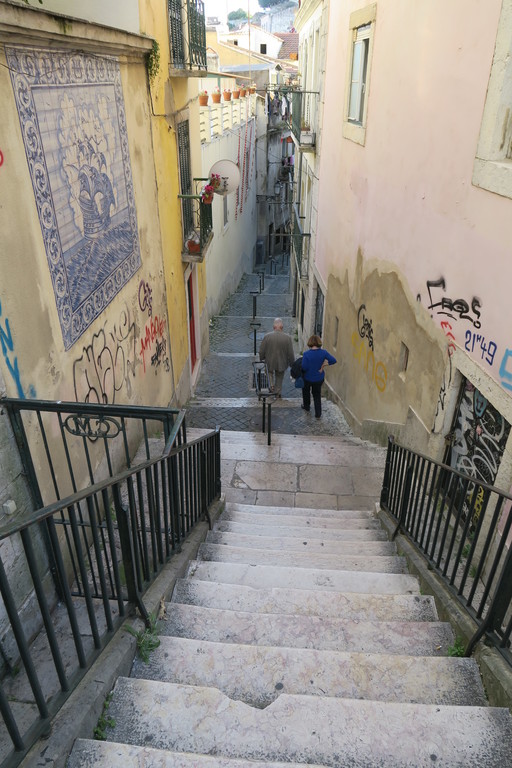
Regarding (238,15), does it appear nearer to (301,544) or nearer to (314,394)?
(314,394)

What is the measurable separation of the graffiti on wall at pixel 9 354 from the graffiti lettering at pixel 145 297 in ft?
10.5

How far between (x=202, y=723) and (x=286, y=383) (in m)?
10.0

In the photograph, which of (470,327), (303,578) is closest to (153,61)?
(470,327)

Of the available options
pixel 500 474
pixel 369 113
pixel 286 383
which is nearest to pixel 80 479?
pixel 500 474

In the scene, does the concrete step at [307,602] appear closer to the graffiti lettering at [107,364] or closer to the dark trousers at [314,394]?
the graffiti lettering at [107,364]

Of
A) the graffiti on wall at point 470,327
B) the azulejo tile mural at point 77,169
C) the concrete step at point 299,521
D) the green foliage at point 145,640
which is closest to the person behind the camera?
the green foliage at point 145,640

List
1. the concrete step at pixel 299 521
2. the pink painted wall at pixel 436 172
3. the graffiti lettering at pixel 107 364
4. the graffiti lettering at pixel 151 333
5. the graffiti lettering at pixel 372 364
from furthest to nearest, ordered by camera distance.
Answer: the graffiti lettering at pixel 372 364
the graffiti lettering at pixel 151 333
the concrete step at pixel 299 521
the graffiti lettering at pixel 107 364
the pink painted wall at pixel 436 172

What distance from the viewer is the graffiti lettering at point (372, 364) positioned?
719cm

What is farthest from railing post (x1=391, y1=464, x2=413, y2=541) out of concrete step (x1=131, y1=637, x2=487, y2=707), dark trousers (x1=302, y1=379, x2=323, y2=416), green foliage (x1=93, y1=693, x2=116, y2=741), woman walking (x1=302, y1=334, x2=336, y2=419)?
dark trousers (x1=302, y1=379, x2=323, y2=416)

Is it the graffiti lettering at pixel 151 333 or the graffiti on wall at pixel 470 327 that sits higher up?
the graffiti on wall at pixel 470 327

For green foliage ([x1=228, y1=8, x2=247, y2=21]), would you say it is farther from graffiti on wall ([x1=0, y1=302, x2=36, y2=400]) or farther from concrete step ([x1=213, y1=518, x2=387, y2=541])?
graffiti on wall ([x1=0, y1=302, x2=36, y2=400])

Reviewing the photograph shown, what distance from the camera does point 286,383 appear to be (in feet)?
40.0

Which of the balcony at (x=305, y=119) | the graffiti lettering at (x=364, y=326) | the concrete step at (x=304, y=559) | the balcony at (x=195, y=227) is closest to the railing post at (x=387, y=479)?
the concrete step at (x=304, y=559)

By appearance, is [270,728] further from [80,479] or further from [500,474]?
[500,474]
